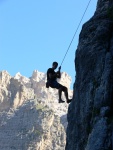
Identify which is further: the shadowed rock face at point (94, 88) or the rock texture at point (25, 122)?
the rock texture at point (25, 122)

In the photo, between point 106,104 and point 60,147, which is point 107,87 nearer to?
point 106,104

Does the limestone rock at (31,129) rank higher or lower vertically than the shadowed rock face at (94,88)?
higher

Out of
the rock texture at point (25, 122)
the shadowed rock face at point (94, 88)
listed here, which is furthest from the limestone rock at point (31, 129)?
the shadowed rock face at point (94, 88)

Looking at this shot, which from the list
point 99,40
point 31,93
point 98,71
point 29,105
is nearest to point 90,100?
point 98,71

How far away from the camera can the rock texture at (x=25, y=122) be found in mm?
152375

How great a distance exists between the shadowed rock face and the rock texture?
132327 millimetres

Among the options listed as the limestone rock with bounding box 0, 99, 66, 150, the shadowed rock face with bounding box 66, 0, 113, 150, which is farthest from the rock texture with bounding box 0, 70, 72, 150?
the shadowed rock face with bounding box 66, 0, 113, 150

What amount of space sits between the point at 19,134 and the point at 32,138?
760 cm

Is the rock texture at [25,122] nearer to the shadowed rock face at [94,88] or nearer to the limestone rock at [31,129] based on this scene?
the limestone rock at [31,129]

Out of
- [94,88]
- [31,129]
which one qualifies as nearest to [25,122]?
[31,129]

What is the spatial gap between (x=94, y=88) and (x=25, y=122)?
486ft

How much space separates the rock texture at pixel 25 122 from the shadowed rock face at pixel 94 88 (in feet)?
434

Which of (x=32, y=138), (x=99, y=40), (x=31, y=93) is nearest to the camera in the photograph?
(x=99, y=40)

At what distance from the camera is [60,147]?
158m
